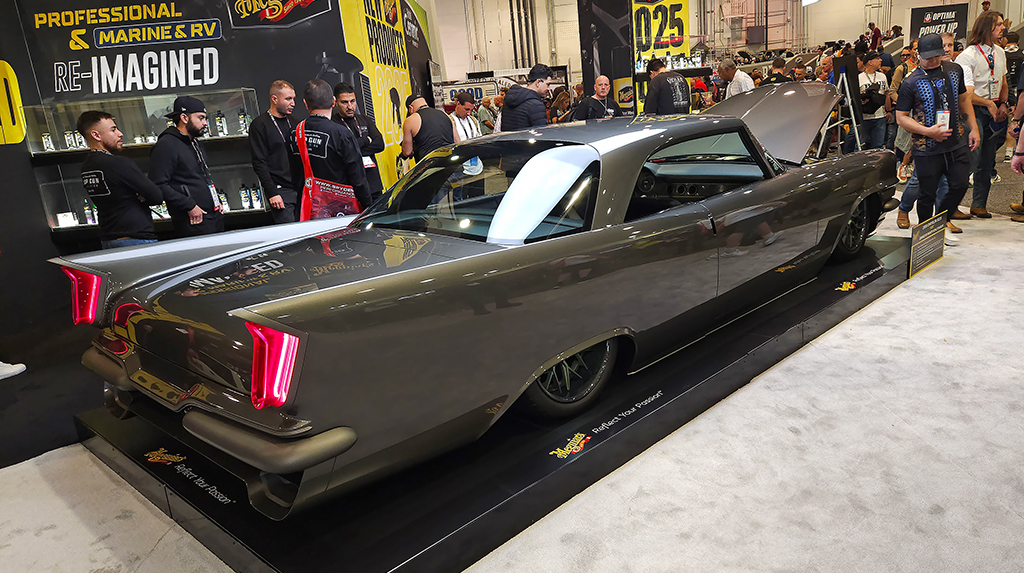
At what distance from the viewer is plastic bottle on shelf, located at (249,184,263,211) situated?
6.33 metres

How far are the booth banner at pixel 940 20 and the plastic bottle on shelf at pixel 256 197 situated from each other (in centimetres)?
1759

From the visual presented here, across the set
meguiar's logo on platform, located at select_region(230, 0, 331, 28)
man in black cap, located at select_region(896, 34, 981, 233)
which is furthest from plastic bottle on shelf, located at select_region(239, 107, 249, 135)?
man in black cap, located at select_region(896, 34, 981, 233)

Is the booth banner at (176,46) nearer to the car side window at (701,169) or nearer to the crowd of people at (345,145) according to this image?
the crowd of people at (345,145)

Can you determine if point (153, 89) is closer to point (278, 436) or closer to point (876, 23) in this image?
point (278, 436)

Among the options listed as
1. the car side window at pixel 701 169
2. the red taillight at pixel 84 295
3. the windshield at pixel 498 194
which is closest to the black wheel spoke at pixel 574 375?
the windshield at pixel 498 194

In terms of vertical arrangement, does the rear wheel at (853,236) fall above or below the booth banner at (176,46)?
below

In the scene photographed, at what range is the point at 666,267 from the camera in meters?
2.59

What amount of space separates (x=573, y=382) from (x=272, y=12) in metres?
5.27

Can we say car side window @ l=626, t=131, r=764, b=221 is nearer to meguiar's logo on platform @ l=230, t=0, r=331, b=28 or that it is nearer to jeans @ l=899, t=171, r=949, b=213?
jeans @ l=899, t=171, r=949, b=213

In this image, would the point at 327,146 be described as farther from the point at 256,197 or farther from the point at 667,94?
the point at 667,94

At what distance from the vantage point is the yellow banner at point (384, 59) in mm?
6312

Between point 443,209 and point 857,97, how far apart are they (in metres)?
6.54

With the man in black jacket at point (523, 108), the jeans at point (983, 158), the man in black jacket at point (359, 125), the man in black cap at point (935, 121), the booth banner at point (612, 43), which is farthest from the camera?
the booth banner at point (612, 43)

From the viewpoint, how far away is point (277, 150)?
15.7 feet
